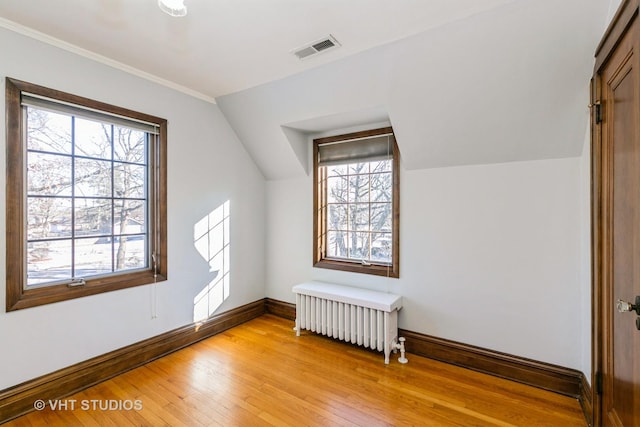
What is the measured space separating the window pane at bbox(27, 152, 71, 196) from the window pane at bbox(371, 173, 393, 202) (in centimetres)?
268

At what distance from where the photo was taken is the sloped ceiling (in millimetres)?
1772

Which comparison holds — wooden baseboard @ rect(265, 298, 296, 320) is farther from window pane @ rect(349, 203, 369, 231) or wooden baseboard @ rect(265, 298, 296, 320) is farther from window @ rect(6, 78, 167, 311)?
window @ rect(6, 78, 167, 311)

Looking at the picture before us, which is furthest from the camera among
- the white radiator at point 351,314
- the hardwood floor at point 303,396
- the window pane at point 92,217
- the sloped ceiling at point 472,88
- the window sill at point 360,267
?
the window sill at point 360,267

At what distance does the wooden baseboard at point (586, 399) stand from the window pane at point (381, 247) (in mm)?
1667

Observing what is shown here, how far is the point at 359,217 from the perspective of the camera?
331 cm

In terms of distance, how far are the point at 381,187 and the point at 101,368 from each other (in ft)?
9.65

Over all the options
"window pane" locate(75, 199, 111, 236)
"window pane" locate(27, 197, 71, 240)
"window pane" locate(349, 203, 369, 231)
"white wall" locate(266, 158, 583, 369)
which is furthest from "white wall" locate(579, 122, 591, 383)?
"window pane" locate(27, 197, 71, 240)

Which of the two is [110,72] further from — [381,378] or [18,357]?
[381,378]

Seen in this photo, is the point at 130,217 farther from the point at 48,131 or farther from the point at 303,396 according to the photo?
the point at 303,396

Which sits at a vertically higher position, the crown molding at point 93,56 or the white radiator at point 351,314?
the crown molding at point 93,56

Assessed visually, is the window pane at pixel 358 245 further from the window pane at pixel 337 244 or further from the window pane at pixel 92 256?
the window pane at pixel 92 256

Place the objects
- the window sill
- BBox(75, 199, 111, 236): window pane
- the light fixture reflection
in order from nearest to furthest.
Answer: the light fixture reflection → BBox(75, 199, 111, 236): window pane → the window sill

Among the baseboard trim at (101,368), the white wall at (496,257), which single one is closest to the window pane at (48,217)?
the baseboard trim at (101,368)

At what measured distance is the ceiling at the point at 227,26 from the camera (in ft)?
5.82
